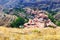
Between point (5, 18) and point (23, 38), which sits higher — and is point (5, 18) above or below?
below

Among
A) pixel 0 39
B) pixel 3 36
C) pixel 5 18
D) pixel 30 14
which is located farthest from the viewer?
pixel 30 14

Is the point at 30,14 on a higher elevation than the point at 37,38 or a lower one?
lower

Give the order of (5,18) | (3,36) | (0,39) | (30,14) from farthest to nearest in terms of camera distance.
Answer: (30,14) → (5,18) → (3,36) → (0,39)

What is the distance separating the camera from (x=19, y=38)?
9.80 m

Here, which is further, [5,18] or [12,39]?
[5,18]

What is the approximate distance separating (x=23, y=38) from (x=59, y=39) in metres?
1.77

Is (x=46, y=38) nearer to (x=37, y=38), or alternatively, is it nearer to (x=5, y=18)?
(x=37, y=38)

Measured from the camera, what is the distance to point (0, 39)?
941 centimetres

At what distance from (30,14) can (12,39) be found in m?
189

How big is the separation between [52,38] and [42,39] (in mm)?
575

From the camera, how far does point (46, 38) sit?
32.4 ft

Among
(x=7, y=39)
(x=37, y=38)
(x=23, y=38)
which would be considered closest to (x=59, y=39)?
(x=37, y=38)

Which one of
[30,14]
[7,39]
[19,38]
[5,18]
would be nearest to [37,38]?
[19,38]

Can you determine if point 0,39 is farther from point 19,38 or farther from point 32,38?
point 32,38
